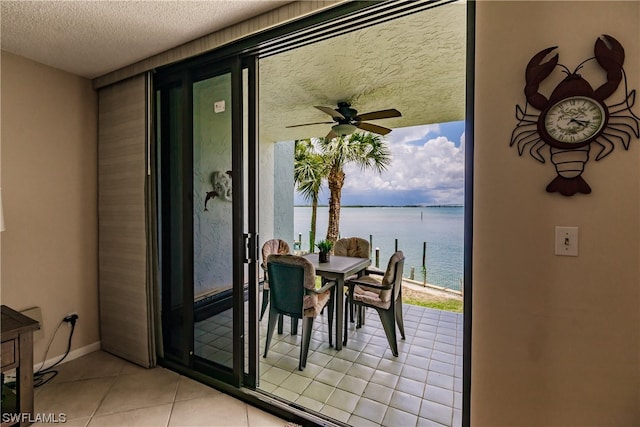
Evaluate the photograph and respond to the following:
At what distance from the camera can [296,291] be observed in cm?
253

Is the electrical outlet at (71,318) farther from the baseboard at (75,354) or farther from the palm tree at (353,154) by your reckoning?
the palm tree at (353,154)

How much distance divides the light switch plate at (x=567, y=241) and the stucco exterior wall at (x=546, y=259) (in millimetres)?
17

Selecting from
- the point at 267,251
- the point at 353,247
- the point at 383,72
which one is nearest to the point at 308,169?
the point at 353,247

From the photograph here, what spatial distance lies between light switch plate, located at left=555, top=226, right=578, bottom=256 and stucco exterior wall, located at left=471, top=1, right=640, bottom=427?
17 millimetres

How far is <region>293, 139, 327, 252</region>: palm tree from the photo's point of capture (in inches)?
273

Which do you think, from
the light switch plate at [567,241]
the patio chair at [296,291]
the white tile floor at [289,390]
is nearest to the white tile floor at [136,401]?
the white tile floor at [289,390]

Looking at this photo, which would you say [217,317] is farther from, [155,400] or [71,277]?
[71,277]

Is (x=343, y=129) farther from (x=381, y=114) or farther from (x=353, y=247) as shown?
(x=353, y=247)

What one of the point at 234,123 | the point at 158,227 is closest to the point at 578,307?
the point at 234,123

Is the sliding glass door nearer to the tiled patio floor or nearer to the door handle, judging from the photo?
the door handle

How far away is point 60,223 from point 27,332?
41.1 inches

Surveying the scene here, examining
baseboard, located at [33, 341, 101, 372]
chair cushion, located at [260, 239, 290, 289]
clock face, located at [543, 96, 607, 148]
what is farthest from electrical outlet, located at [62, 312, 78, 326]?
clock face, located at [543, 96, 607, 148]

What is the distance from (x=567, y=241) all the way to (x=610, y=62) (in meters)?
0.66

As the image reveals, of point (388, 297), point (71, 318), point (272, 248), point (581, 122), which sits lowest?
point (71, 318)
